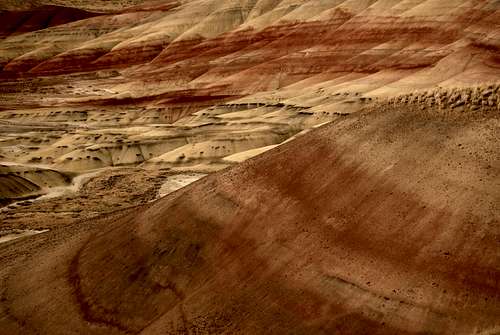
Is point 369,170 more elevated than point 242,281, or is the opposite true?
point 369,170

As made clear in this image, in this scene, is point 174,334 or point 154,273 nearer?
point 174,334

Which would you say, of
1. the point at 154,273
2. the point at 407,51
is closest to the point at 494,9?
the point at 407,51

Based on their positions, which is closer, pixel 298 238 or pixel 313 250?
pixel 313 250

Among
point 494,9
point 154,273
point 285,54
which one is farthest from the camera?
point 285,54

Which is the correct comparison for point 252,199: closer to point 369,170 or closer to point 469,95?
point 369,170

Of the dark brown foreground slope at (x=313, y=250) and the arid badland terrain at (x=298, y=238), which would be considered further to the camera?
the arid badland terrain at (x=298, y=238)

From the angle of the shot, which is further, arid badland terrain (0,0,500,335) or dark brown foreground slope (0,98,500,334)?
arid badland terrain (0,0,500,335)

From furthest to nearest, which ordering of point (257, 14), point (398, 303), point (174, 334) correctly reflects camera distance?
point (257, 14), point (174, 334), point (398, 303)
